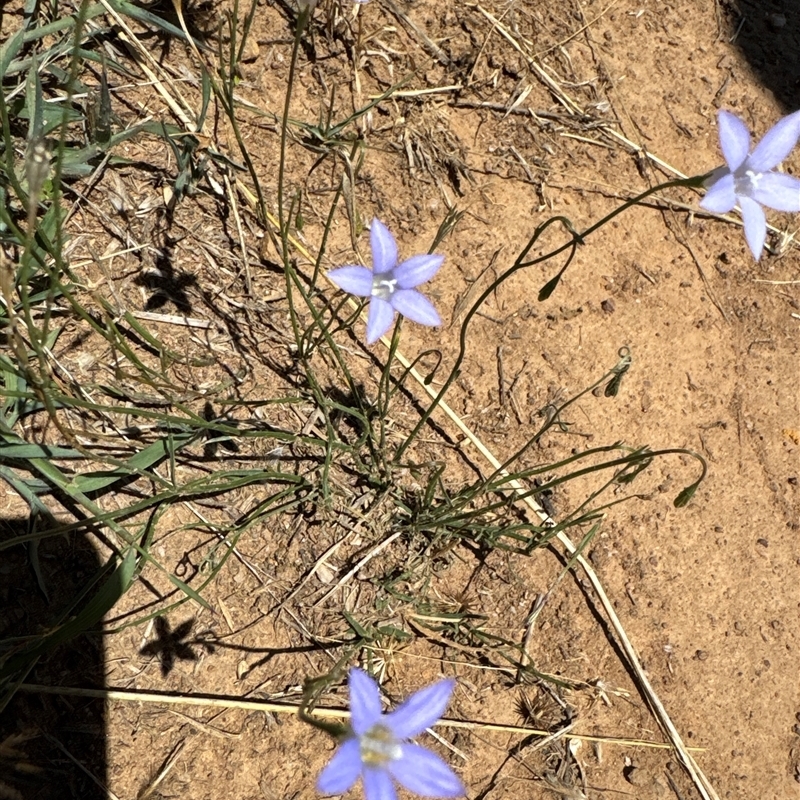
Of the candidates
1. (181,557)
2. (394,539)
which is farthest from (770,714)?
(181,557)

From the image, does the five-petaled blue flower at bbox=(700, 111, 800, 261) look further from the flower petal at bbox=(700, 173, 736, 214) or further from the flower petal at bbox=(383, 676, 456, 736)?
the flower petal at bbox=(383, 676, 456, 736)

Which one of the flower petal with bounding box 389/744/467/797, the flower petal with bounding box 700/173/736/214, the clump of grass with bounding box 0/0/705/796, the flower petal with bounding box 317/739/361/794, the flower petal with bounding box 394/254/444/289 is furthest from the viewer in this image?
the clump of grass with bounding box 0/0/705/796

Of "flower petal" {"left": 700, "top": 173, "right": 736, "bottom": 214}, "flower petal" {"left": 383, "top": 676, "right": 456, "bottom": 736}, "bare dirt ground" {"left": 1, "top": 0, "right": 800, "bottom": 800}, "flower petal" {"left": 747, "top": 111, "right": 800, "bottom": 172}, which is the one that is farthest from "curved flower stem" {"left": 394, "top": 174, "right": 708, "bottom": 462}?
"flower petal" {"left": 383, "top": 676, "right": 456, "bottom": 736}

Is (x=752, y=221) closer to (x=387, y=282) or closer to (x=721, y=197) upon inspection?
(x=721, y=197)

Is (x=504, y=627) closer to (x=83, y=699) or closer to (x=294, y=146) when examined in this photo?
(x=83, y=699)

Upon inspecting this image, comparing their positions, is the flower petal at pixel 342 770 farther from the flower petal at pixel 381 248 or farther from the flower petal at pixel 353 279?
the flower petal at pixel 381 248

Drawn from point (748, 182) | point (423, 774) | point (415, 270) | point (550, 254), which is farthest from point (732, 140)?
point (423, 774)
